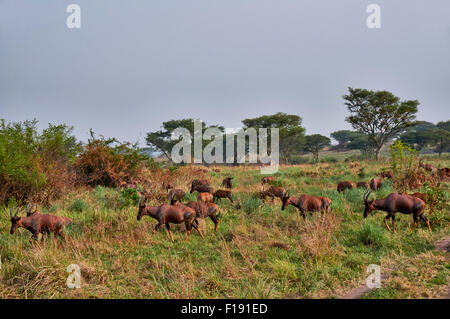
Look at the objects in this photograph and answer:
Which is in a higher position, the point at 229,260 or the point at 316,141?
the point at 316,141

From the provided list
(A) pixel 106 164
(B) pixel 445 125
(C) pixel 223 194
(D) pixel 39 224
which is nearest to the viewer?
(D) pixel 39 224

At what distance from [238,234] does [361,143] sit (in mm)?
60574

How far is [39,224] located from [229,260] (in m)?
3.91

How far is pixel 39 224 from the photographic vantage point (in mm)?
5684

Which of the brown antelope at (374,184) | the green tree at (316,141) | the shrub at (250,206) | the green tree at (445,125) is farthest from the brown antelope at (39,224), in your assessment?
the green tree at (445,125)

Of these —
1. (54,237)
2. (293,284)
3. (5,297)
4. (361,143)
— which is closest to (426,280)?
(293,284)

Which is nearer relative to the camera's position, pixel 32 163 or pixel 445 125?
pixel 32 163

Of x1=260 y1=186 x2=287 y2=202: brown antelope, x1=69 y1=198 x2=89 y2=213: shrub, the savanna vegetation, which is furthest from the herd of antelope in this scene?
x1=260 y1=186 x2=287 y2=202: brown antelope

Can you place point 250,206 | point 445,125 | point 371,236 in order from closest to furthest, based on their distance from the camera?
1. point 371,236
2. point 250,206
3. point 445,125

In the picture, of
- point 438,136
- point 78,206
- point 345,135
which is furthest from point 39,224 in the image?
point 345,135

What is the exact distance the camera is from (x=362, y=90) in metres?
35.4

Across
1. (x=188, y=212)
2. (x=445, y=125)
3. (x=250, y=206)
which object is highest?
(x=445, y=125)

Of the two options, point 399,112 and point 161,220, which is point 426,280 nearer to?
point 161,220

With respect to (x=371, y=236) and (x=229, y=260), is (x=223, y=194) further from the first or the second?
(x=229, y=260)
